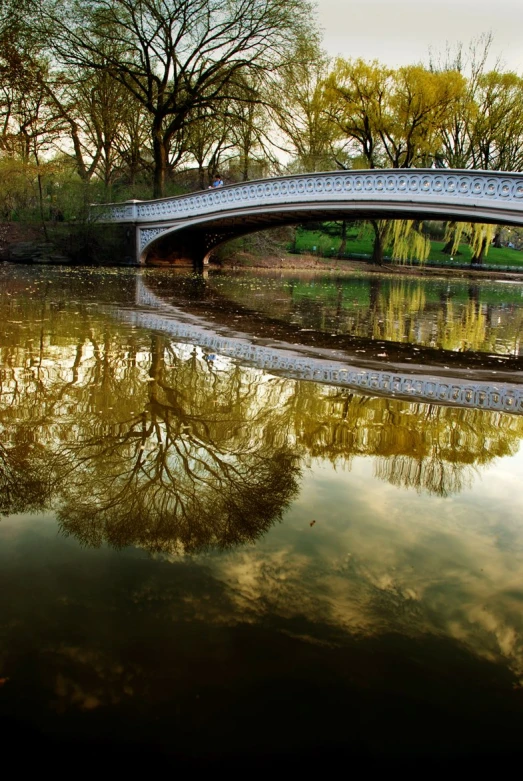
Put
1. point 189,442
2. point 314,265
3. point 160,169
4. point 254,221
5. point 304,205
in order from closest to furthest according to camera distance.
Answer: point 189,442, point 304,205, point 254,221, point 160,169, point 314,265

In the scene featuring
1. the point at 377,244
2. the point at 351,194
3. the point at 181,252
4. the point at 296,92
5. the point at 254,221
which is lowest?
the point at 181,252

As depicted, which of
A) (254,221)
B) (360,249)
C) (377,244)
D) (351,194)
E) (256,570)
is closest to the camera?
(256,570)

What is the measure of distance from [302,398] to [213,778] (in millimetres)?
2872

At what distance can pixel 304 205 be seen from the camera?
16.6m

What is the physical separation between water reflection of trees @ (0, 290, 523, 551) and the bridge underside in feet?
34.0

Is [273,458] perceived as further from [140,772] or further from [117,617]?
[140,772]

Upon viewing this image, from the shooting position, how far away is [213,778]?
110 centimetres

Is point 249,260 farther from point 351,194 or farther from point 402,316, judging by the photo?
point 402,316

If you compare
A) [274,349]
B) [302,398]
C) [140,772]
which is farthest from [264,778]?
[274,349]

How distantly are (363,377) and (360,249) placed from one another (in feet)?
112

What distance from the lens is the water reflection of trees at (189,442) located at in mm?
2137

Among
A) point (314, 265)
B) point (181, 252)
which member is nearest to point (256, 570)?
point (181, 252)

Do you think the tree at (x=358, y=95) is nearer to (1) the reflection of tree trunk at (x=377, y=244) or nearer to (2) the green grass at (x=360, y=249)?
(1) the reflection of tree trunk at (x=377, y=244)

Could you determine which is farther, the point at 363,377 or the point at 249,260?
the point at 249,260
